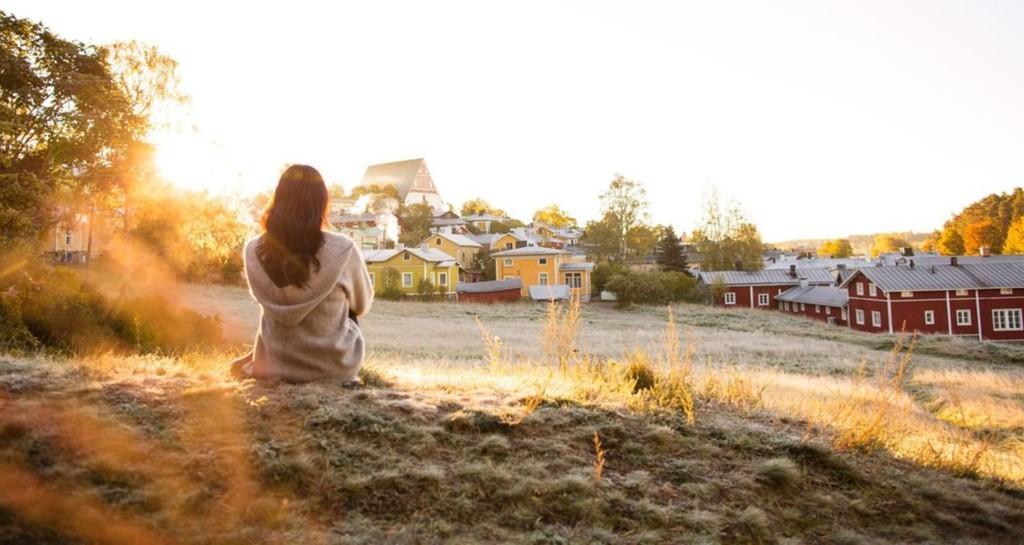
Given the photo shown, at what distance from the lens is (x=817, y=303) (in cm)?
4456

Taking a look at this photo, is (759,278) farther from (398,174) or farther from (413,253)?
(398,174)

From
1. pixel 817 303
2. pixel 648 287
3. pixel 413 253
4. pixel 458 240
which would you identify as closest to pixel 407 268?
pixel 413 253

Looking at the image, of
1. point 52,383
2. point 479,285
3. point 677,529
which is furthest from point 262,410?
point 479,285

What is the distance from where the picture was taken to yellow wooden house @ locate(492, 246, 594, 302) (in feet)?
164

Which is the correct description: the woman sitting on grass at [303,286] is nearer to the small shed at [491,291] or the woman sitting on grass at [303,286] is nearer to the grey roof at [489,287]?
the small shed at [491,291]

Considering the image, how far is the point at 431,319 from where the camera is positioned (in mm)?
34125

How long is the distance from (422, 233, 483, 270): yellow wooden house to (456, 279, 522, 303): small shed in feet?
23.9

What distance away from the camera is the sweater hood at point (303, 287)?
162 inches

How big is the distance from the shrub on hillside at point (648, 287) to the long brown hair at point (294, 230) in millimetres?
41985

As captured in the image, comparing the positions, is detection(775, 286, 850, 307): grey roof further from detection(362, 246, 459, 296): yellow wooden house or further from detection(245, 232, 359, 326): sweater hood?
detection(245, 232, 359, 326): sweater hood

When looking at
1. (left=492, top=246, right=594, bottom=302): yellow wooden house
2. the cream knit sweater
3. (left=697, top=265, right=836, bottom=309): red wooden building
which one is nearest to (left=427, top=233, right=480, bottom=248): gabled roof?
(left=492, top=246, right=594, bottom=302): yellow wooden house

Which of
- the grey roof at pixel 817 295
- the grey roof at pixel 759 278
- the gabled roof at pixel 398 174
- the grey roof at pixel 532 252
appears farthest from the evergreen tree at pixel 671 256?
the gabled roof at pixel 398 174

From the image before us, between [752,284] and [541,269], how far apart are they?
18.0 meters

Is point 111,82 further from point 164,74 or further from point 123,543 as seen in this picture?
point 123,543
